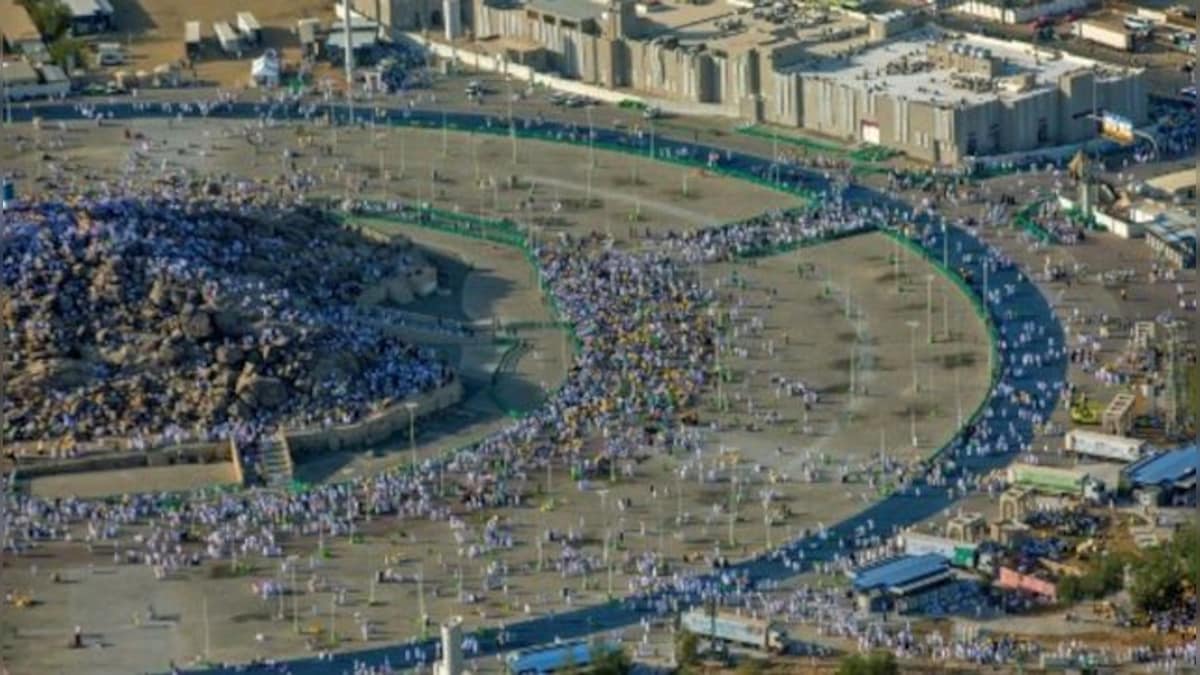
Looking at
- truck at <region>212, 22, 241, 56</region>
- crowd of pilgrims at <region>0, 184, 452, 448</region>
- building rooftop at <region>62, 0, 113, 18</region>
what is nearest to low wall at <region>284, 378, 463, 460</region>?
crowd of pilgrims at <region>0, 184, 452, 448</region>

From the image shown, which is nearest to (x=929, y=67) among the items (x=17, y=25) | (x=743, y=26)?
(x=743, y=26)

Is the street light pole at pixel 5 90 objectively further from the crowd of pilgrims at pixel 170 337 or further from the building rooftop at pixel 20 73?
the crowd of pilgrims at pixel 170 337

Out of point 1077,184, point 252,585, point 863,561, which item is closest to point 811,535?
point 863,561

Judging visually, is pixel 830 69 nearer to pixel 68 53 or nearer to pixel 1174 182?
pixel 1174 182

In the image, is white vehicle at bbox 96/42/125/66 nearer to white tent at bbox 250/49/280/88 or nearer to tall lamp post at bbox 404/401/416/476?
white tent at bbox 250/49/280/88

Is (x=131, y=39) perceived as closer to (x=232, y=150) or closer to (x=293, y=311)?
(x=232, y=150)
